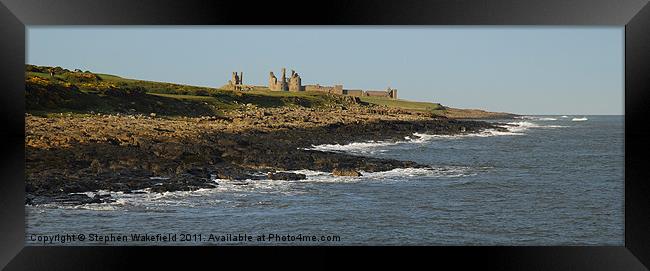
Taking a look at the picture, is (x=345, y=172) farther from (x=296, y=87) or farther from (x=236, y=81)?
(x=236, y=81)

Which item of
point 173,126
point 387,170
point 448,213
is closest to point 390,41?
point 387,170

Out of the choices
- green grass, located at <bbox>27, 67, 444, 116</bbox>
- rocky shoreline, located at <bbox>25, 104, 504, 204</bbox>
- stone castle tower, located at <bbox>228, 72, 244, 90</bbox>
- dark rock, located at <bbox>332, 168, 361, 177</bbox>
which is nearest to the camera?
rocky shoreline, located at <bbox>25, 104, 504, 204</bbox>

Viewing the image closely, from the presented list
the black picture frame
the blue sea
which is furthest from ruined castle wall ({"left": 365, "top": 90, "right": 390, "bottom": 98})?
the black picture frame

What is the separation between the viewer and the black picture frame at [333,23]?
748 centimetres

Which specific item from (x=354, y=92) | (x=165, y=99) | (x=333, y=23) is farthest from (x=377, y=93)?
(x=333, y=23)

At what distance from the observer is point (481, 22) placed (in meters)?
7.50

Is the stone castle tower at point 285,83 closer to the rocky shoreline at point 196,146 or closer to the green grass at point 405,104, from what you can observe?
the rocky shoreline at point 196,146

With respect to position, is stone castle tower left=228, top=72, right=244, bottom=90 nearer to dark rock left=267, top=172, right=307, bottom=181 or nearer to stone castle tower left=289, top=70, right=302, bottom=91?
stone castle tower left=289, top=70, right=302, bottom=91

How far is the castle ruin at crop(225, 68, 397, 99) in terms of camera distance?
18.4 m

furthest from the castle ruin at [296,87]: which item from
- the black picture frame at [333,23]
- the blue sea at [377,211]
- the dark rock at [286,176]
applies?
the black picture frame at [333,23]

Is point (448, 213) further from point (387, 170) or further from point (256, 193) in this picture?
point (256, 193)

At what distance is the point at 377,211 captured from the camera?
14125mm

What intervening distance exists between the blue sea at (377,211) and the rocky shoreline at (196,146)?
0.46 meters

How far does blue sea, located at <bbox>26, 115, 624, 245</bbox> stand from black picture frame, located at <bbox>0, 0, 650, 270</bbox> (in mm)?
3143
